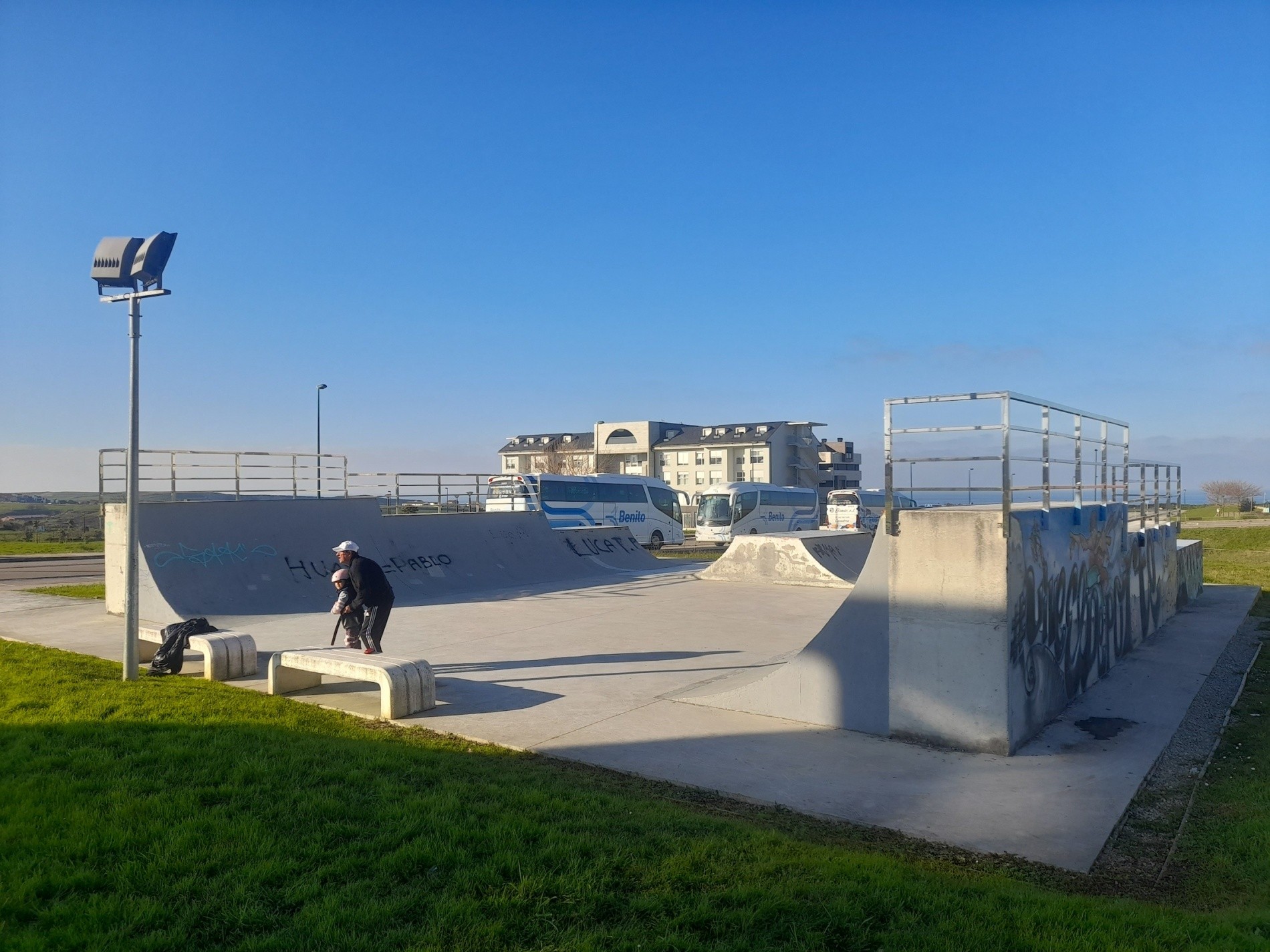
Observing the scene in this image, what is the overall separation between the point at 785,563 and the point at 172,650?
13.0 m

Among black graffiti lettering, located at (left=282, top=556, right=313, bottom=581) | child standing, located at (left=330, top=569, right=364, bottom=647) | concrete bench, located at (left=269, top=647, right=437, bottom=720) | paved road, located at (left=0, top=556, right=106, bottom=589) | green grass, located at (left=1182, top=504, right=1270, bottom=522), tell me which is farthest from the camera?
green grass, located at (left=1182, top=504, right=1270, bottom=522)

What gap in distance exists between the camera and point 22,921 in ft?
12.1

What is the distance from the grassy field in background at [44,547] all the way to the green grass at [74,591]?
12.4m

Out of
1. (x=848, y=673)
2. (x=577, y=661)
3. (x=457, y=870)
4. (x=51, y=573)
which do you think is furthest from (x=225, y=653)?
(x=51, y=573)

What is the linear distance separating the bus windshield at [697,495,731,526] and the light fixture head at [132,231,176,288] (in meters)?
32.8

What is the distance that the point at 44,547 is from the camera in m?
30.2

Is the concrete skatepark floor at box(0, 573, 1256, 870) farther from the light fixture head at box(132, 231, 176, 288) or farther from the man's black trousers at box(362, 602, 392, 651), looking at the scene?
the light fixture head at box(132, 231, 176, 288)

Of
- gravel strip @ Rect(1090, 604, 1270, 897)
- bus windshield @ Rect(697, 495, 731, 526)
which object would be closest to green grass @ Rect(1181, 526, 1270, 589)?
gravel strip @ Rect(1090, 604, 1270, 897)

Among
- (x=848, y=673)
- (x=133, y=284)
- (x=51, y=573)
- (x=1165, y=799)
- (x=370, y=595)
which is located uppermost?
(x=133, y=284)

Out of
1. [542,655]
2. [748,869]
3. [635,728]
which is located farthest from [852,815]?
[542,655]

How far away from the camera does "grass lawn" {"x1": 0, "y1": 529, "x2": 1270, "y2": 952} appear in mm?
3654

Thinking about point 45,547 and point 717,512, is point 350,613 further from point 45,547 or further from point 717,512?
point 717,512

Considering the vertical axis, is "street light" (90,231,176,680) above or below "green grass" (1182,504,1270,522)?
above

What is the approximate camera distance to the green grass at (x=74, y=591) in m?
16.5
